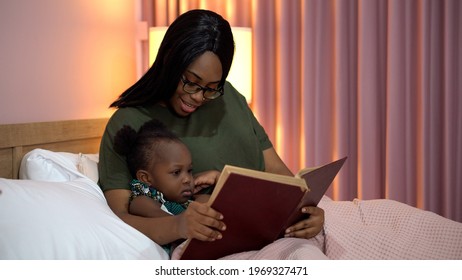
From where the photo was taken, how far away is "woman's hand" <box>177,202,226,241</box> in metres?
0.97

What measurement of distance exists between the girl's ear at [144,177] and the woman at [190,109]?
26 millimetres

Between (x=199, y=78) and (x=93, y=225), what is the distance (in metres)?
0.46

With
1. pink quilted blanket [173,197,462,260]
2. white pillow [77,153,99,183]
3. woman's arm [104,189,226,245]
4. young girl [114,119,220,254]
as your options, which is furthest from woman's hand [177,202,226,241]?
white pillow [77,153,99,183]

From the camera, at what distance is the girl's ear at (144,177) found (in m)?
1.29

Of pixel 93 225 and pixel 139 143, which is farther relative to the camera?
pixel 139 143

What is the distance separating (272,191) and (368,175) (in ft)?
4.91

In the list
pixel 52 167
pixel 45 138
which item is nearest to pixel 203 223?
pixel 52 167

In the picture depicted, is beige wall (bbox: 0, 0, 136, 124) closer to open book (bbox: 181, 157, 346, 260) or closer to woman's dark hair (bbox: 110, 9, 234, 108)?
woman's dark hair (bbox: 110, 9, 234, 108)

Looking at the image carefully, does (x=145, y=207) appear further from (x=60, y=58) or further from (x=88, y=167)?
(x=60, y=58)

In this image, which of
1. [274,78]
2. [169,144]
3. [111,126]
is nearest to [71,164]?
[111,126]

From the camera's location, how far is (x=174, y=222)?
108 centimetres

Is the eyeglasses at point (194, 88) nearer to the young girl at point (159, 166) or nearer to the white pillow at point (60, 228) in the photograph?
the young girl at point (159, 166)

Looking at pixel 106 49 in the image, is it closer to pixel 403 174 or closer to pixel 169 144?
pixel 169 144

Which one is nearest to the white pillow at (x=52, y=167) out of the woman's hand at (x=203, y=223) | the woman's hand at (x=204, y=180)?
the woman's hand at (x=204, y=180)
